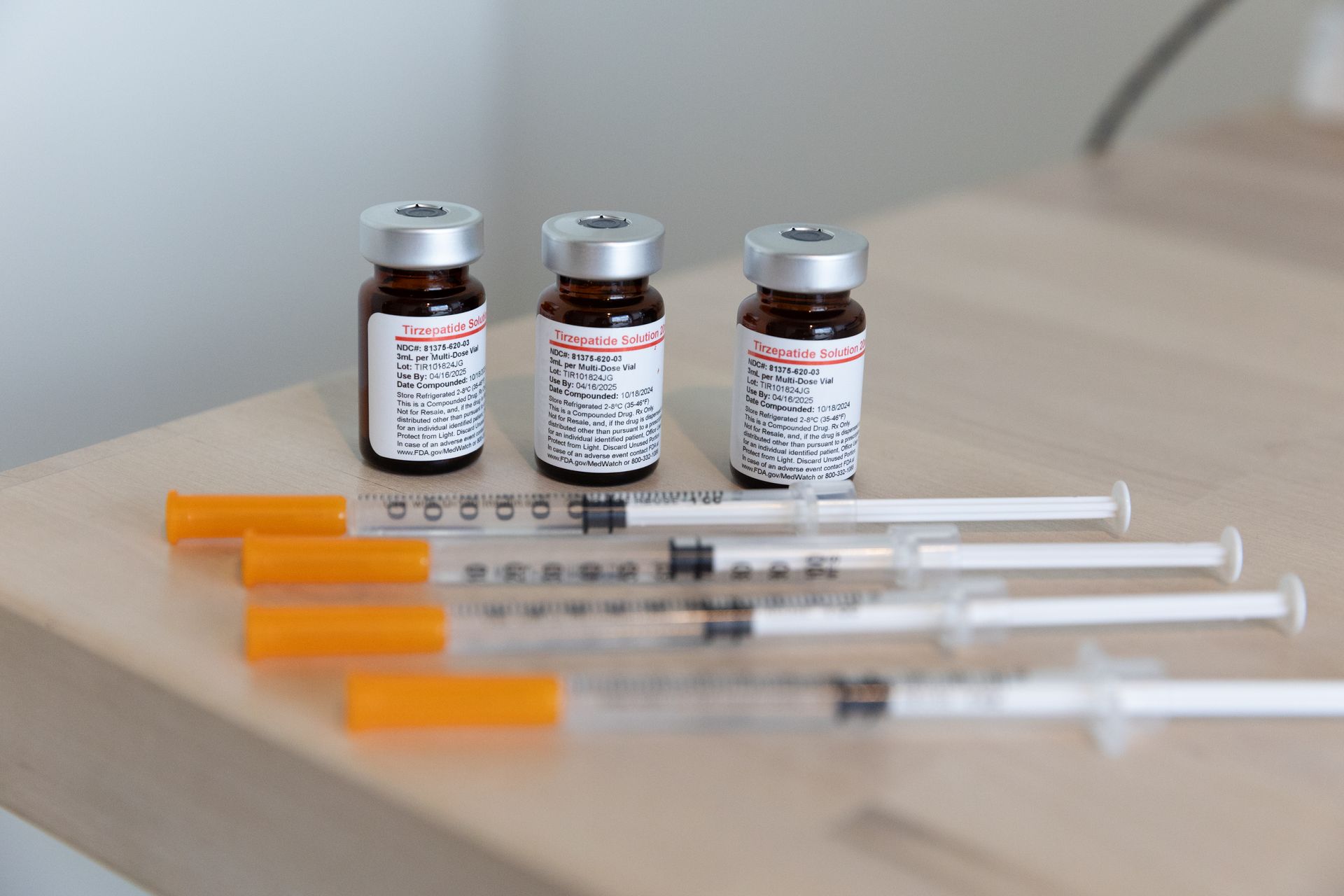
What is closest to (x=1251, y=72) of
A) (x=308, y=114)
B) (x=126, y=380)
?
(x=308, y=114)

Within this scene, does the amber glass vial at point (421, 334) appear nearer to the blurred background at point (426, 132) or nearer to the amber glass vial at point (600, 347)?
the amber glass vial at point (600, 347)

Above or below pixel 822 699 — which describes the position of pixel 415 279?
above

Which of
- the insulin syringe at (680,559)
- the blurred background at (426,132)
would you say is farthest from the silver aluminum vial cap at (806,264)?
the blurred background at (426,132)

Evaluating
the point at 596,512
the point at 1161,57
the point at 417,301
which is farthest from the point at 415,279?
the point at 1161,57

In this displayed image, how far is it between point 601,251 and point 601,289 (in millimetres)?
22

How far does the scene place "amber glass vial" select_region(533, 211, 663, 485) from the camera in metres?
0.55

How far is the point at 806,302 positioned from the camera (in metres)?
0.57

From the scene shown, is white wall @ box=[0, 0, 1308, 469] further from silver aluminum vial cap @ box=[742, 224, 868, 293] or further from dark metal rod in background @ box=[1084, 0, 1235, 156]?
silver aluminum vial cap @ box=[742, 224, 868, 293]

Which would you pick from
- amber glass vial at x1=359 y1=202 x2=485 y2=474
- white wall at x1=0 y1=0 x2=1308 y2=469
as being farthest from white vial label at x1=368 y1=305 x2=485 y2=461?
white wall at x1=0 y1=0 x2=1308 y2=469

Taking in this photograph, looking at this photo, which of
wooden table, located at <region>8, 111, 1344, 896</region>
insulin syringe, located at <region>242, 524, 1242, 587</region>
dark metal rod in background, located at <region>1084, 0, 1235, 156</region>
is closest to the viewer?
wooden table, located at <region>8, 111, 1344, 896</region>

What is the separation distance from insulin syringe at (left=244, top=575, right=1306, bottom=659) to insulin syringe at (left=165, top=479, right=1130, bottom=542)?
6 cm

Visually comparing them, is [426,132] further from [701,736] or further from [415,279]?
[701,736]

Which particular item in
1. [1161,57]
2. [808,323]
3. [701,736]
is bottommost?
[701,736]

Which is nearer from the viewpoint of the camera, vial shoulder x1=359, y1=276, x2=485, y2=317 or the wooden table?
the wooden table
